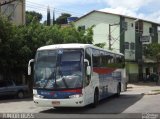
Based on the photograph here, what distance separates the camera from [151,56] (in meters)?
A: 60.2

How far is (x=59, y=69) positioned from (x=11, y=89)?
1136 cm

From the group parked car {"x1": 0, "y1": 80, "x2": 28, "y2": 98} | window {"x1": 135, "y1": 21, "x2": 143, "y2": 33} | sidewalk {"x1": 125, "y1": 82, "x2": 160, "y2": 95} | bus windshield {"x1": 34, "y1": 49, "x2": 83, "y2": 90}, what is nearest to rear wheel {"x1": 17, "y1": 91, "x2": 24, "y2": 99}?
parked car {"x1": 0, "y1": 80, "x2": 28, "y2": 98}

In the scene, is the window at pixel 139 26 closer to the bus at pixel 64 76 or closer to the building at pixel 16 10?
the building at pixel 16 10

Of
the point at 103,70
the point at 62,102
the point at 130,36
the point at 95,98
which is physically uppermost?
the point at 130,36

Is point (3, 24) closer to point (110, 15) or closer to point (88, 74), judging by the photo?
point (88, 74)

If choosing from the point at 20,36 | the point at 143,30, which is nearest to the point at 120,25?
the point at 143,30

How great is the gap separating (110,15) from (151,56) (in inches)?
365

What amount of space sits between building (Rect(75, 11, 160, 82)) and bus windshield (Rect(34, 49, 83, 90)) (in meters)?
33.2

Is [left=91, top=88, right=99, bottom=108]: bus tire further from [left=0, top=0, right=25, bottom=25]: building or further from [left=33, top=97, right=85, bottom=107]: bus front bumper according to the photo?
[left=0, top=0, right=25, bottom=25]: building

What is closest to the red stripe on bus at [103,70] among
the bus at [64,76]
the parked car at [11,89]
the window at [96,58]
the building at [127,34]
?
the window at [96,58]

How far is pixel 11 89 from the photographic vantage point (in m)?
29.5

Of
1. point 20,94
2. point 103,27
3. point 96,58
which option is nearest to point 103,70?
point 96,58

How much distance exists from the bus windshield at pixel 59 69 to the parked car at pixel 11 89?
9.96m

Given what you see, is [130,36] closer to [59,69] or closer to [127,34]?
[127,34]
